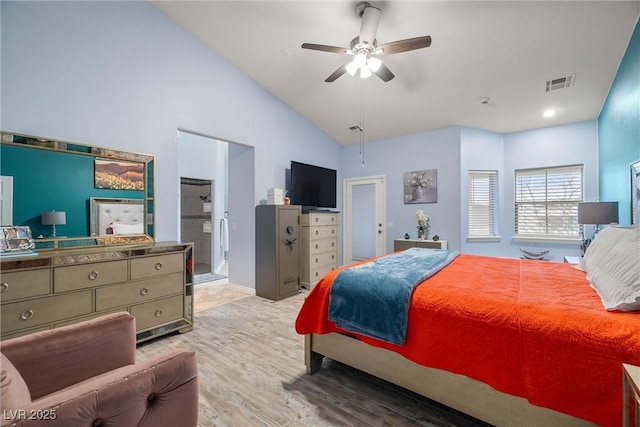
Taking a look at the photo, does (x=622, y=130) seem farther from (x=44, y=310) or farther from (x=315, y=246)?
(x=44, y=310)

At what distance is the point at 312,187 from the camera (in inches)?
195

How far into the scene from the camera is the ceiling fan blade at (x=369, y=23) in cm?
256

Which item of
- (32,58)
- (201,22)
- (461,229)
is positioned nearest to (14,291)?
(32,58)

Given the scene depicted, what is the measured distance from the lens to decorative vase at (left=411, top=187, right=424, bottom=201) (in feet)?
16.7

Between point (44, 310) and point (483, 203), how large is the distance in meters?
5.96

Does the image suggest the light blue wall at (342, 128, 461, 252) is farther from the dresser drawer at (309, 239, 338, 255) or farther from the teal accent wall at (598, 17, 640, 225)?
the teal accent wall at (598, 17, 640, 225)

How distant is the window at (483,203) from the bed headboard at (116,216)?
514 cm

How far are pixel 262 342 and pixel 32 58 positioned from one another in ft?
10.7

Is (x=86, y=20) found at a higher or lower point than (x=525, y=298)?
higher

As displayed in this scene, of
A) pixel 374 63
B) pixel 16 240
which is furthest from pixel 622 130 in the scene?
pixel 16 240

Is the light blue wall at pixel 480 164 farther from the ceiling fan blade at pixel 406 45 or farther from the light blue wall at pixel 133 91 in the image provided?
the light blue wall at pixel 133 91

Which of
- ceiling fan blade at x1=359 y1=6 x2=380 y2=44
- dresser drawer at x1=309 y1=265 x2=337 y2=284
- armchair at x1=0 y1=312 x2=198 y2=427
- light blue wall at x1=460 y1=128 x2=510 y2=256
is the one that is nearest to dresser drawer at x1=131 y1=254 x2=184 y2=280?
armchair at x1=0 y1=312 x2=198 y2=427

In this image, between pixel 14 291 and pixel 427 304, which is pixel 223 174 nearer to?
pixel 14 291

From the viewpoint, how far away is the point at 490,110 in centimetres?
420
